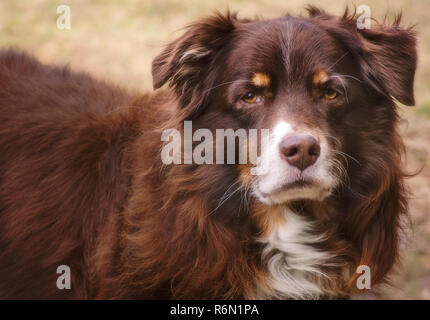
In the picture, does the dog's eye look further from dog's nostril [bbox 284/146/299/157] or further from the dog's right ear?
dog's nostril [bbox 284/146/299/157]

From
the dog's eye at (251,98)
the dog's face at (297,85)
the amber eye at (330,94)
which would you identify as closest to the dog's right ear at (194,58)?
the dog's face at (297,85)

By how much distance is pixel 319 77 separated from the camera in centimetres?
371

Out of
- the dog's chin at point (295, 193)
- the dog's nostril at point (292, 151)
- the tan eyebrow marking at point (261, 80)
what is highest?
the tan eyebrow marking at point (261, 80)

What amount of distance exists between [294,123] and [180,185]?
768 mm

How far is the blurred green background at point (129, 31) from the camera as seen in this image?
8.65m

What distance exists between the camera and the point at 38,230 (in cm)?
424

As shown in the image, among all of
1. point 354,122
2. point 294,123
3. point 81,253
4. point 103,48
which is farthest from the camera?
point 103,48

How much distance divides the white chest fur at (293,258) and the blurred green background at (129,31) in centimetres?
362

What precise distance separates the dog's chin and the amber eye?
0.48 m

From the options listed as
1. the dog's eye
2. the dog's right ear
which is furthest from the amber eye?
the dog's right ear

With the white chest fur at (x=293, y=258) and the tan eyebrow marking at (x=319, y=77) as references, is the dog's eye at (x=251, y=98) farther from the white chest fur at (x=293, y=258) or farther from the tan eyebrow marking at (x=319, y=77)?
the white chest fur at (x=293, y=258)

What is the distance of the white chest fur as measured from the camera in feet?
12.7

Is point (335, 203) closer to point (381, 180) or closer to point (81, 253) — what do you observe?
point (381, 180)

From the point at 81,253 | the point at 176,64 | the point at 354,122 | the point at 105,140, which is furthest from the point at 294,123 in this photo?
the point at 81,253
